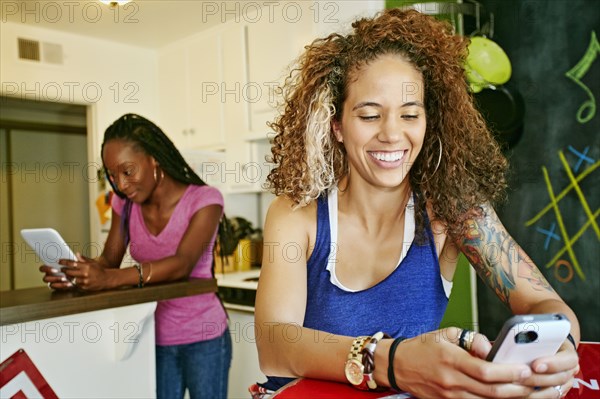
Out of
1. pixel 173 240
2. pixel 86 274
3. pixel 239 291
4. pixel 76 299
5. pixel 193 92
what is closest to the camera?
pixel 76 299

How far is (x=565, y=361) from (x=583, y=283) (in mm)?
1586

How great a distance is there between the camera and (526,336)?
69 centimetres

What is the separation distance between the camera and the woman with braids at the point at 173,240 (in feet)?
6.45

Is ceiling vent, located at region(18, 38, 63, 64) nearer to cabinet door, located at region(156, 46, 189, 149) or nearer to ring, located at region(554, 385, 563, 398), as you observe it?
cabinet door, located at region(156, 46, 189, 149)

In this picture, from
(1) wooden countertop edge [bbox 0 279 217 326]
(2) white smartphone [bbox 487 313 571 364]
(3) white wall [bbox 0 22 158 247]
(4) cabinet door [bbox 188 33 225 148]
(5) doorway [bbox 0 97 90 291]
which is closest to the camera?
(2) white smartphone [bbox 487 313 571 364]

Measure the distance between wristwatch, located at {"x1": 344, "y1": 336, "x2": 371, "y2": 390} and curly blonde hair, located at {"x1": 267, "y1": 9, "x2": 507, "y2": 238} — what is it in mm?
366

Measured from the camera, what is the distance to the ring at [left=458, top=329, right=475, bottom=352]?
76cm

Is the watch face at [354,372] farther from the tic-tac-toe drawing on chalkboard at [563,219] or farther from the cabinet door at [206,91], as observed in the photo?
the cabinet door at [206,91]

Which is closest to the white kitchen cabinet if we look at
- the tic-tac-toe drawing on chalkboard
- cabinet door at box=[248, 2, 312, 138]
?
cabinet door at box=[248, 2, 312, 138]

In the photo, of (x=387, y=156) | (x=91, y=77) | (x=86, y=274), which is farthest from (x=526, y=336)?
(x=91, y=77)

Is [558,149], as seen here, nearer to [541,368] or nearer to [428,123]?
[428,123]

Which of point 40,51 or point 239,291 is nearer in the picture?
point 239,291

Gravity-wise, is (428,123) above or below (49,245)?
above

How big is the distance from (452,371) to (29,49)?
380 centimetres
